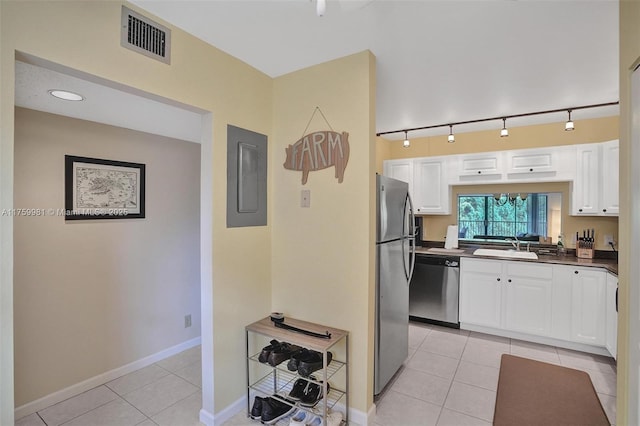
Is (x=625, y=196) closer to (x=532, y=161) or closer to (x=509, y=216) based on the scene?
(x=532, y=161)

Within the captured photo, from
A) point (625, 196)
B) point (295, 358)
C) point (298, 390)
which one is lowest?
point (298, 390)

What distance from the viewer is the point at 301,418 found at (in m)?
1.98

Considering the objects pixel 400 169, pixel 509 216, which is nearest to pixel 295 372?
pixel 400 169

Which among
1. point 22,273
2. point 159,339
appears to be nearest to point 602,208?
point 159,339

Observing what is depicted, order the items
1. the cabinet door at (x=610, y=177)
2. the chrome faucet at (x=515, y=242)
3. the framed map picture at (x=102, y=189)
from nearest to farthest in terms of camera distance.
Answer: the framed map picture at (x=102, y=189)
the cabinet door at (x=610, y=177)
the chrome faucet at (x=515, y=242)

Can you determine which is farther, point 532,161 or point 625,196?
point 532,161

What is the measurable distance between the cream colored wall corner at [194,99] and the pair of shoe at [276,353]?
0.23m

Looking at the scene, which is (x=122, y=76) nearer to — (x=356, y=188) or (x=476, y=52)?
(x=356, y=188)

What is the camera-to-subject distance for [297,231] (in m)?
2.33

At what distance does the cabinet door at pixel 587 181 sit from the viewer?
10.6 feet

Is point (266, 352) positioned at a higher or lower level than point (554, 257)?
lower

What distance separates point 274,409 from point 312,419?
0.27 meters

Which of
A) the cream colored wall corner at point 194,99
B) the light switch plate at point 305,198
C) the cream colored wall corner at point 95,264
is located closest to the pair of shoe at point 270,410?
the cream colored wall corner at point 194,99

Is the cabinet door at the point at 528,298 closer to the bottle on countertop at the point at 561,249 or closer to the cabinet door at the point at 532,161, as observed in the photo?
the bottle on countertop at the point at 561,249
